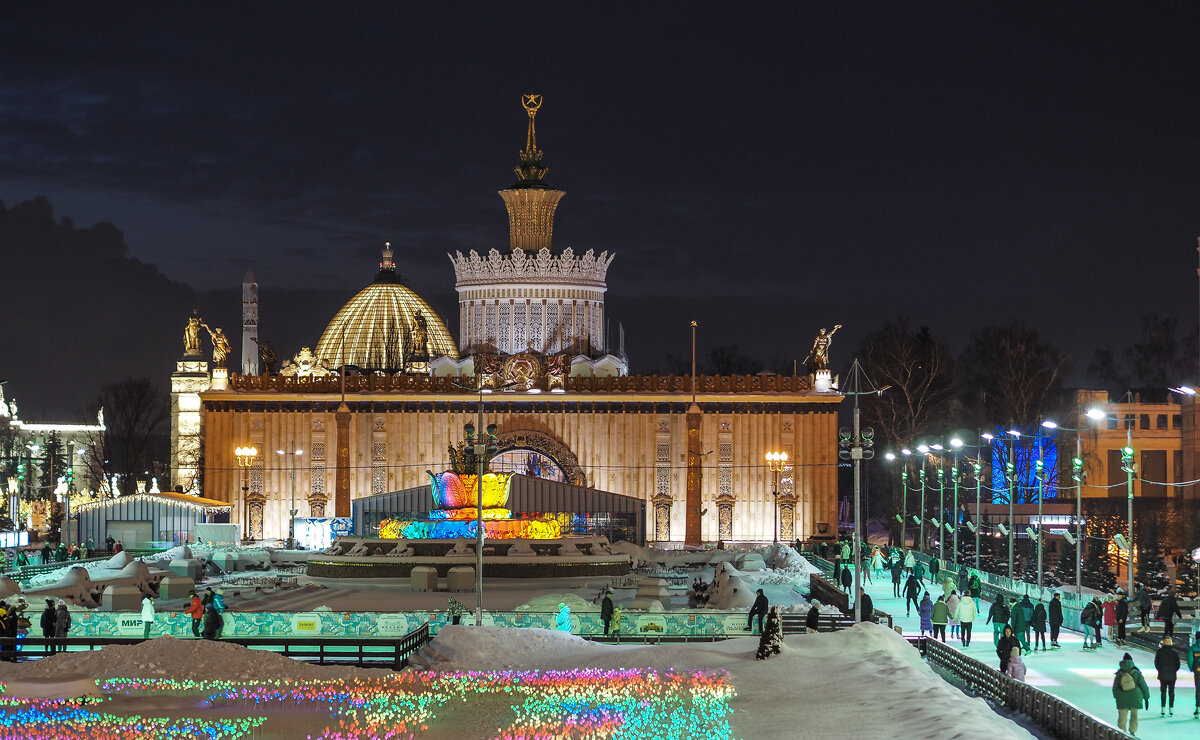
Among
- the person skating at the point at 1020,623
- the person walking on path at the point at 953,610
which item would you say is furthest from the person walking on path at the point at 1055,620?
the person walking on path at the point at 953,610

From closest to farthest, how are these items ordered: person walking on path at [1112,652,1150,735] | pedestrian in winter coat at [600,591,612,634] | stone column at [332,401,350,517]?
person walking on path at [1112,652,1150,735] < pedestrian in winter coat at [600,591,612,634] < stone column at [332,401,350,517]

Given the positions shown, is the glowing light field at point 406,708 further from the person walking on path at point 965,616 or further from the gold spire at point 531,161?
the gold spire at point 531,161

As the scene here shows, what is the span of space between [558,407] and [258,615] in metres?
38.8

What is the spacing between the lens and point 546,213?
7875 centimetres

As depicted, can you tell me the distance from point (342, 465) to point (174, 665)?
43.7 m

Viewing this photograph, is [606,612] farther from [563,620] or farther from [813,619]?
[813,619]

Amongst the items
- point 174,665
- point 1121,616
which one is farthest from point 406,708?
point 1121,616

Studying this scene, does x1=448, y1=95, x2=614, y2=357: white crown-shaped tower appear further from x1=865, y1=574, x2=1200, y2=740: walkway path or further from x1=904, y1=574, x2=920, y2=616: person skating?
x1=865, y1=574, x2=1200, y2=740: walkway path

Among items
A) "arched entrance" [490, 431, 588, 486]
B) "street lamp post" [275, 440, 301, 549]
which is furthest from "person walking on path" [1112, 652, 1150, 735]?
"arched entrance" [490, 431, 588, 486]

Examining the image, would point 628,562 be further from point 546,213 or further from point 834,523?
point 546,213

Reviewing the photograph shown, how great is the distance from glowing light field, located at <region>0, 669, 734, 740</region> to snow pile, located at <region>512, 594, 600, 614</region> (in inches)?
324

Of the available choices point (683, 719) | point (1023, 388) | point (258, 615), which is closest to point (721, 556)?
point (1023, 388)

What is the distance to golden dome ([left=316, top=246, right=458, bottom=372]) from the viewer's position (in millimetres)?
97688

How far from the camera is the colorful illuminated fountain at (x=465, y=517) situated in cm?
5425
